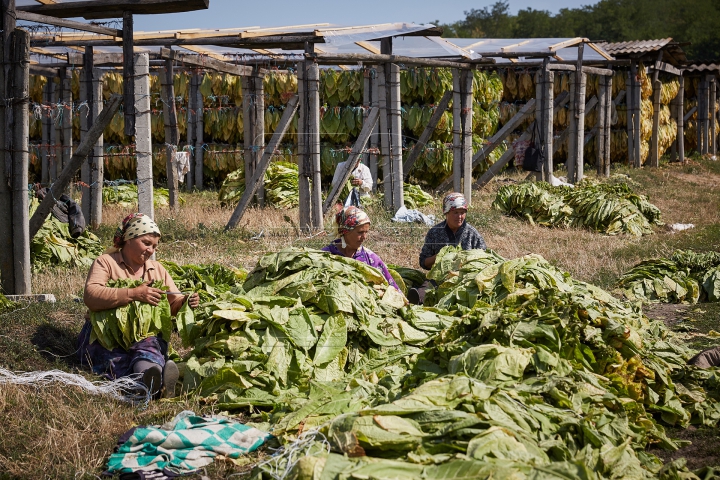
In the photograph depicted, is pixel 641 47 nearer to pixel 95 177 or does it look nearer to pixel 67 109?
pixel 67 109

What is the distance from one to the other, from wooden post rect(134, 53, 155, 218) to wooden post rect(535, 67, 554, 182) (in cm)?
975

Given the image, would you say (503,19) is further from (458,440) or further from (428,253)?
(458,440)

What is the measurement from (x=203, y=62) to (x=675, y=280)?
653cm

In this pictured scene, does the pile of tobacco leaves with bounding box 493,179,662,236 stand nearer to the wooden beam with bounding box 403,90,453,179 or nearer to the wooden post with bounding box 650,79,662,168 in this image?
the wooden beam with bounding box 403,90,453,179

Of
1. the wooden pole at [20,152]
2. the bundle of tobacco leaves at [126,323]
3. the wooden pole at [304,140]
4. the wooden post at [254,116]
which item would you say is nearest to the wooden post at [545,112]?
the wooden post at [254,116]

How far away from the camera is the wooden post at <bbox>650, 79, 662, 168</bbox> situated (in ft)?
73.1

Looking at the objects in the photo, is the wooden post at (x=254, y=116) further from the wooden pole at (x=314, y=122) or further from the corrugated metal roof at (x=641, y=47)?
the corrugated metal roof at (x=641, y=47)

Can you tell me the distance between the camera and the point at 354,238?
272 inches

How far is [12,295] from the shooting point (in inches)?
294

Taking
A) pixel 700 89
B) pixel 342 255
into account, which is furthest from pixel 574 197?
Result: pixel 700 89

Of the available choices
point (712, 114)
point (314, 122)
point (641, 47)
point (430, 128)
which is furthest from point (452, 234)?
point (712, 114)

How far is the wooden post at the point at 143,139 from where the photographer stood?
331 inches

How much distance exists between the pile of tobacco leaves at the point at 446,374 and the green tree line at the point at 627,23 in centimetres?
5084

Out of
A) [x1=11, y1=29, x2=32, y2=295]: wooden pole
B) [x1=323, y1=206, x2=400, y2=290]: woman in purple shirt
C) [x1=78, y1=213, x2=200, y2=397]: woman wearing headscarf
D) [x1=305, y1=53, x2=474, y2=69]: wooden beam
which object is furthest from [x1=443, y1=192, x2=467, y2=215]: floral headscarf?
[x1=305, y1=53, x2=474, y2=69]: wooden beam
